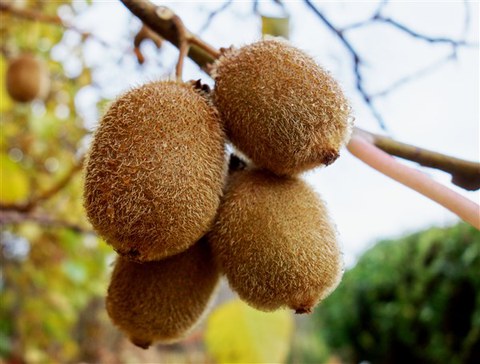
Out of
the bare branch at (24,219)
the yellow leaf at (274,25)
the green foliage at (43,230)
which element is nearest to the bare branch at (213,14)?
the yellow leaf at (274,25)

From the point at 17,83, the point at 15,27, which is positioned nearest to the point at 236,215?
the point at 17,83

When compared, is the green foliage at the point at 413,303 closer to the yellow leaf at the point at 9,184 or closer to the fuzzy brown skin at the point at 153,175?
the yellow leaf at the point at 9,184

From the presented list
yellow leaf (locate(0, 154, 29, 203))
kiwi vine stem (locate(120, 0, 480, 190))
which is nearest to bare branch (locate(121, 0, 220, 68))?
kiwi vine stem (locate(120, 0, 480, 190))

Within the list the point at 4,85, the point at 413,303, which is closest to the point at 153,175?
the point at 4,85

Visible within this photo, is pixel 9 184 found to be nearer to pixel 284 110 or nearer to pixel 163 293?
pixel 163 293

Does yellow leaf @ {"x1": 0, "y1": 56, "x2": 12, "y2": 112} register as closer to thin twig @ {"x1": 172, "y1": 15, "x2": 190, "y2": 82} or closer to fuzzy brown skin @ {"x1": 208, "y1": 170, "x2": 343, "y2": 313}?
thin twig @ {"x1": 172, "y1": 15, "x2": 190, "y2": 82}
